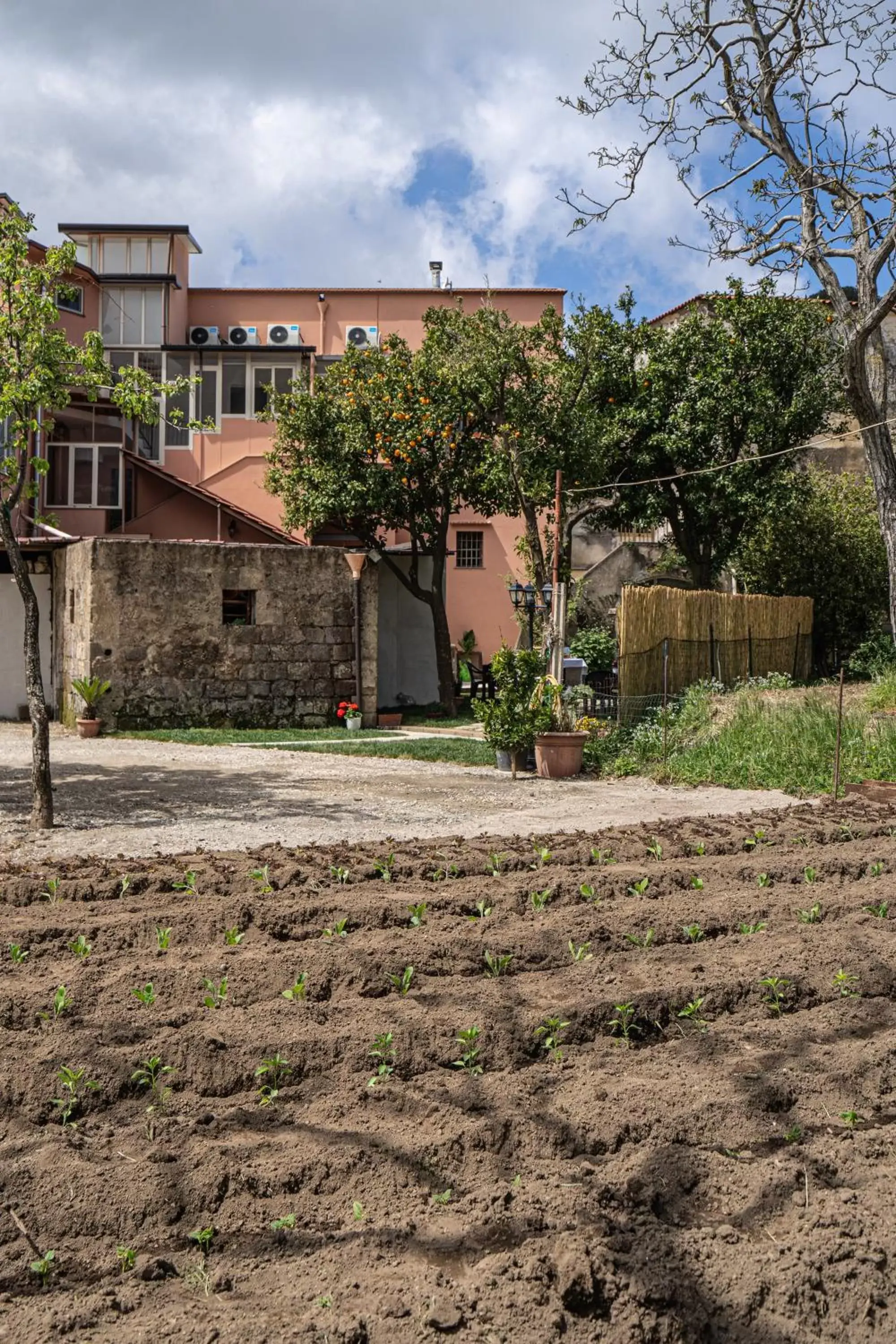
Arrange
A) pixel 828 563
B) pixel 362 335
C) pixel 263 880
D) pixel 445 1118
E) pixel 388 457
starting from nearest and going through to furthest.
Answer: pixel 445 1118 → pixel 263 880 → pixel 388 457 → pixel 828 563 → pixel 362 335

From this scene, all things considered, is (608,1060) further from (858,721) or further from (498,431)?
(498,431)

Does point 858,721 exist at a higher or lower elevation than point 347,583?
lower

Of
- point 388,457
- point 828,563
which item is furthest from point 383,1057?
point 828,563

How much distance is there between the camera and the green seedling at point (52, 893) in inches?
250

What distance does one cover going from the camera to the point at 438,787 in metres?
12.8

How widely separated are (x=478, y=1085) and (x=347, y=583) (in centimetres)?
1618

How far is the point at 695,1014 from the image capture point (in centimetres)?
479

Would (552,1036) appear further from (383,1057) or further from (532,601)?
(532,601)

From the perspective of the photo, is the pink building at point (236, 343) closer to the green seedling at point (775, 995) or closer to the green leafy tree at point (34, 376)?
the green leafy tree at point (34, 376)

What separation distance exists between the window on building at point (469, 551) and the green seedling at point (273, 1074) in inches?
1054

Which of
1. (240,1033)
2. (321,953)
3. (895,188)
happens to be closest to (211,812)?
(321,953)

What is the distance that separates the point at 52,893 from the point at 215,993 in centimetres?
201

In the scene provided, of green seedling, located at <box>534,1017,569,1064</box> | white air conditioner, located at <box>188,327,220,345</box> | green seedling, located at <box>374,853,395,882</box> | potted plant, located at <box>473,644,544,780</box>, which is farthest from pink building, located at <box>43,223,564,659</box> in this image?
green seedling, located at <box>534,1017,569,1064</box>

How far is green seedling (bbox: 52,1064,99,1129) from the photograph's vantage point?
12.4ft
